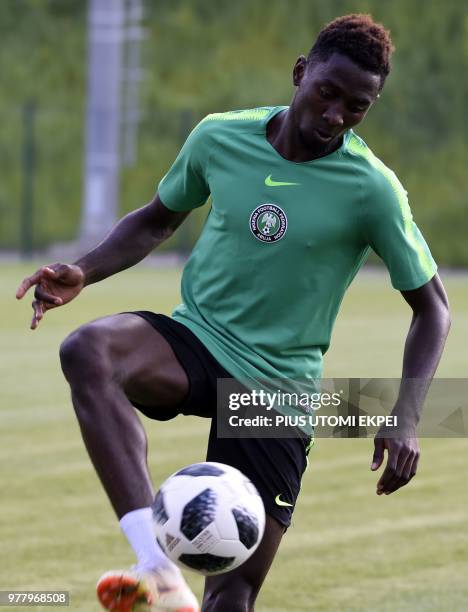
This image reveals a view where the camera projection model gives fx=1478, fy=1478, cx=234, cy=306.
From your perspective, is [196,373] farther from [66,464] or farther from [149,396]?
[66,464]

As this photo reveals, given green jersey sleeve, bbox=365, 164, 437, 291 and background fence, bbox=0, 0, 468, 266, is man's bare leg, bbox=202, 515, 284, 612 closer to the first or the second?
green jersey sleeve, bbox=365, 164, 437, 291

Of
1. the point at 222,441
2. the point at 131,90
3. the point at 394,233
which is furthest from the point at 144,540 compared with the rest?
the point at 131,90

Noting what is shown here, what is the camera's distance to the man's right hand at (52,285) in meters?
4.96

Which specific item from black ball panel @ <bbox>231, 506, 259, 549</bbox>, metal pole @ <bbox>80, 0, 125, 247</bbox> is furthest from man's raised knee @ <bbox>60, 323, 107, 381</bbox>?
metal pole @ <bbox>80, 0, 125, 247</bbox>

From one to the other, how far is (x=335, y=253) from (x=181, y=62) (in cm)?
2970

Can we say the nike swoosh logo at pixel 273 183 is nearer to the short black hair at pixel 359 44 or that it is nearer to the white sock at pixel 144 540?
the short black hair at pixel 359 44

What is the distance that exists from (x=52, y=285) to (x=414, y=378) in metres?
1.26

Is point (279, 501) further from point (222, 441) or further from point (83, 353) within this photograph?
point (83, 353)

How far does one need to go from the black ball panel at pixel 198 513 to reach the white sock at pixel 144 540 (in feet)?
0.32

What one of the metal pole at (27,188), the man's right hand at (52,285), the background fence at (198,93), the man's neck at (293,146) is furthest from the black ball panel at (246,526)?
the metal pole at (27,188)

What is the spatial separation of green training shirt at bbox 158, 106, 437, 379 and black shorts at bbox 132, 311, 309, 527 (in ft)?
0.21

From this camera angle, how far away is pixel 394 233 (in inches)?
195

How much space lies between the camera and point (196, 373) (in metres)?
4.98

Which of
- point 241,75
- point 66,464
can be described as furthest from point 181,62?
point 66,464
